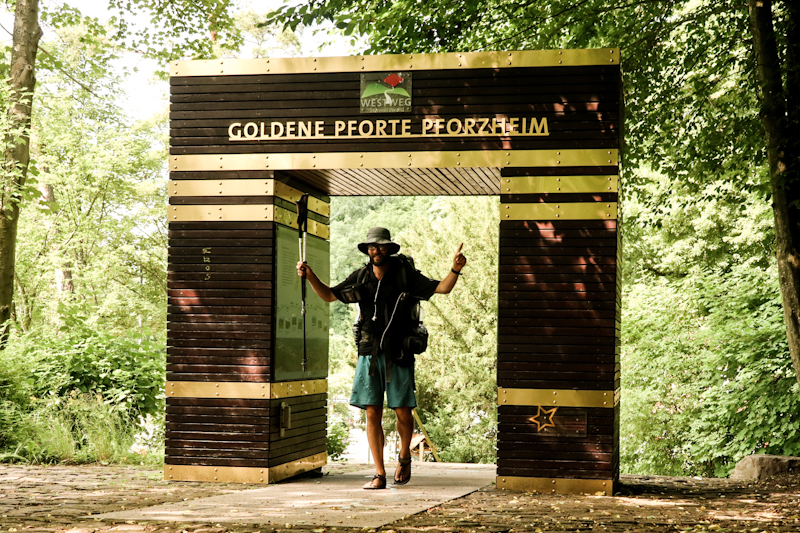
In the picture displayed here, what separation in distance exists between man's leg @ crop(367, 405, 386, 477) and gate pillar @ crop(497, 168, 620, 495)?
903mm

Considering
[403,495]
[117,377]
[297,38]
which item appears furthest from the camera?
[297,38]

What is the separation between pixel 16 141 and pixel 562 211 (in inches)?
347

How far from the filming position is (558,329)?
6938 millimetres

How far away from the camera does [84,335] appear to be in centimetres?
1120

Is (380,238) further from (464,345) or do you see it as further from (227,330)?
(464,345)

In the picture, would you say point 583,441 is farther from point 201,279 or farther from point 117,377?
point 117,377

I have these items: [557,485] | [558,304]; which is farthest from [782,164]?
[557,485]

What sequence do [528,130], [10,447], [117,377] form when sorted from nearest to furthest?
1. [528,130]
2. [10,447]
3. [117,377]

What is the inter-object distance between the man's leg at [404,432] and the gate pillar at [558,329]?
700 mm

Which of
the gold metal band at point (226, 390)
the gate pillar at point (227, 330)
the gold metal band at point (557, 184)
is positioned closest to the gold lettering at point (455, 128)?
the gold metal band at point (557, 184)

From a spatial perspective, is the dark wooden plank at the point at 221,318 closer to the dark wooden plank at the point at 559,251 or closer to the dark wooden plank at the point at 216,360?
the dark wooden plank at the point at 216,360

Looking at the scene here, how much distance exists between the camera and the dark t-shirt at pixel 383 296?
6961mm

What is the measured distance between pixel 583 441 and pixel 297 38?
31.3m

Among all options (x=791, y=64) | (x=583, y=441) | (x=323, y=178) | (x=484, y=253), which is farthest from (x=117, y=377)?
(x=484, y=253)
